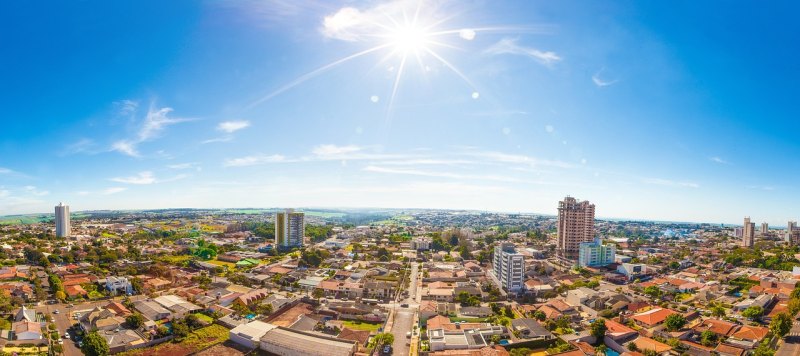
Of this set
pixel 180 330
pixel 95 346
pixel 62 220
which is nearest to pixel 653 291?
pixel 180 330

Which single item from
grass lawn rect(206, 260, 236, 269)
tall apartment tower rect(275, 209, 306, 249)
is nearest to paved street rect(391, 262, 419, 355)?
grass lawn rect(206, 260, 236, 269)

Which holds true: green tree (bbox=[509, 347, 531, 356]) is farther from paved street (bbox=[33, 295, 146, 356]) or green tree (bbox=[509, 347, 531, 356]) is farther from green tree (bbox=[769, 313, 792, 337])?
paved street (bbox=[33, 295, 146, 356])

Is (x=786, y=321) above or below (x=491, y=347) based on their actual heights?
above

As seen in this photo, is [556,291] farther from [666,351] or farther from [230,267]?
[230,267]

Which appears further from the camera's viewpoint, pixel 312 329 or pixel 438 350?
pixel 312 329

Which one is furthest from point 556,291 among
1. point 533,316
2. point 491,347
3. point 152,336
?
point 152,336

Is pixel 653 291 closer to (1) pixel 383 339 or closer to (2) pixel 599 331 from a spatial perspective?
(2) pixel 599 331
